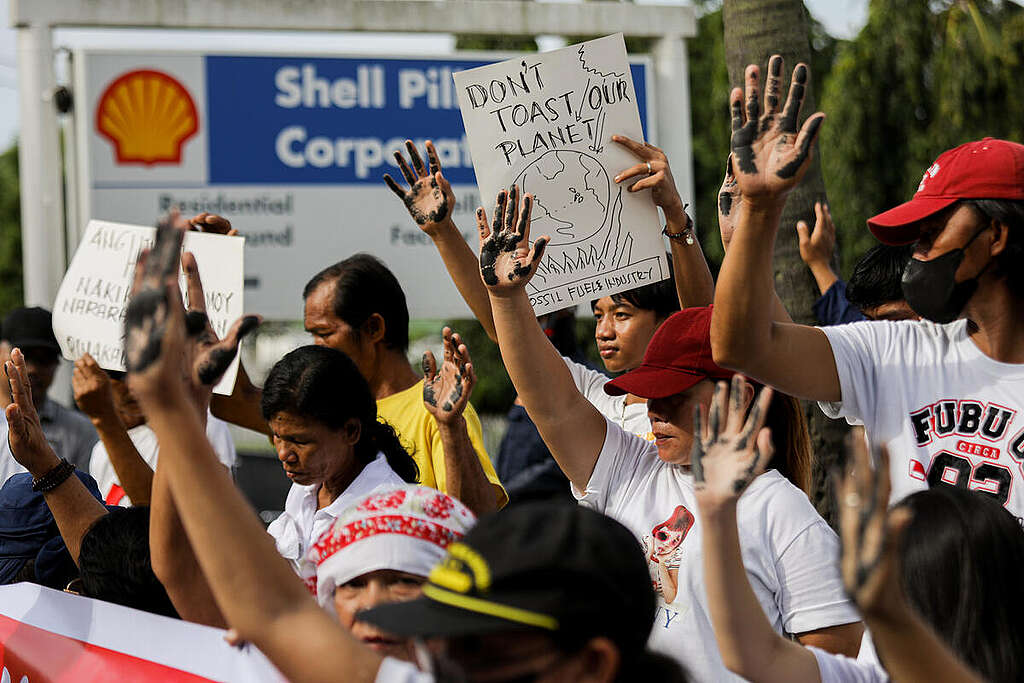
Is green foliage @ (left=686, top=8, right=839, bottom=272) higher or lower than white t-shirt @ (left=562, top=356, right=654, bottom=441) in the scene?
higher

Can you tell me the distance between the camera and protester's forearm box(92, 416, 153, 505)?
13.5ft

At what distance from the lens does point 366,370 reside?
4.14 m

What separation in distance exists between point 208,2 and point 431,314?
230 centimetres

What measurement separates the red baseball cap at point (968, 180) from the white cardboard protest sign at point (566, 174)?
94cm

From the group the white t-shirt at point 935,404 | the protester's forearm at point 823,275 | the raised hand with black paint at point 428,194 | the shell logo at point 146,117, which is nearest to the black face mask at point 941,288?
the white t-shirt at point 935,404

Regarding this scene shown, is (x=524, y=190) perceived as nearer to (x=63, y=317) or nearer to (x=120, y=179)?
(x=63, y=317)

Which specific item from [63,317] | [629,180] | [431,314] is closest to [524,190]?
[629,180]

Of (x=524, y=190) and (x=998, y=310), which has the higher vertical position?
(x=524, y=190)

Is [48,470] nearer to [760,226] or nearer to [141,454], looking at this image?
[141,454]

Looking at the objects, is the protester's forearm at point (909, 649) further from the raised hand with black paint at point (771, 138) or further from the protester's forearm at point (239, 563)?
the raised hand with black paint at point (771, 138)

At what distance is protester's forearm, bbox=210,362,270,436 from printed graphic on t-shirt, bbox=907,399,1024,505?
9.40 ft

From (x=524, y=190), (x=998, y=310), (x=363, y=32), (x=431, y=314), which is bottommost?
(x=431, y=314)

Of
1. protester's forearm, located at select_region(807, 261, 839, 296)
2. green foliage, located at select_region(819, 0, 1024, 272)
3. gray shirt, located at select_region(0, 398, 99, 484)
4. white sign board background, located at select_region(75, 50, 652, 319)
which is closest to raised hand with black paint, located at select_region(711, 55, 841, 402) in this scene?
protester's forearm, located at select_region(807, 261, 839, 296)

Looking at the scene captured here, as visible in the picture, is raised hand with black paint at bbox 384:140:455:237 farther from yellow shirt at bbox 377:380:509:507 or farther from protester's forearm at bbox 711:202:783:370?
protester's forearm at bbox 711:202:783:370
